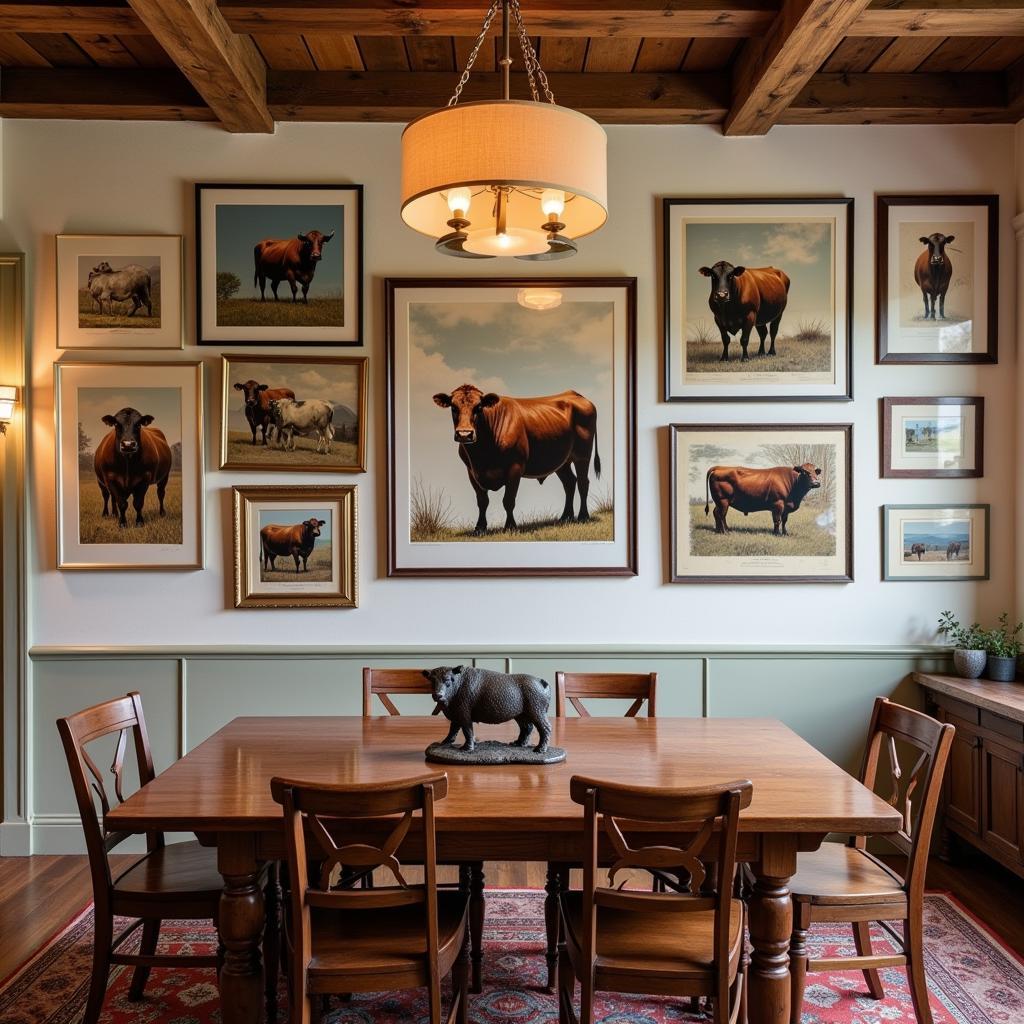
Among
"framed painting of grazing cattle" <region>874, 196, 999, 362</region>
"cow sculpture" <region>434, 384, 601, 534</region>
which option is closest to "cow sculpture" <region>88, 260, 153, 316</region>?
"cow sculpture" <region>434, 384, 601, 534</region>

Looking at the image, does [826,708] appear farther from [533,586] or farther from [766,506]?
[533,586]

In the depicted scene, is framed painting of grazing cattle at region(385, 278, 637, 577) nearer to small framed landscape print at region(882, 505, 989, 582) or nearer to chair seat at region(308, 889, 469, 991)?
small framed landscape print at region(882, 505, 989, 582)

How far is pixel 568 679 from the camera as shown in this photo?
336 cm

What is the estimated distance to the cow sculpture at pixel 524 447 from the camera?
4207 mm

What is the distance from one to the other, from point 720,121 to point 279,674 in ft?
10.5

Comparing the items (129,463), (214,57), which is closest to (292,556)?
(129,463)

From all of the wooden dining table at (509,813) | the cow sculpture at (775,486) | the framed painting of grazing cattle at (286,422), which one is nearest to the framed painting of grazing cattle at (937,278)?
the cow sculpture at (775,486)

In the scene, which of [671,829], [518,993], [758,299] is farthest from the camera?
[758,299]

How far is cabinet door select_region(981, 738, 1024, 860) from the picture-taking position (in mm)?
3465

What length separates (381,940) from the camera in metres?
2.22

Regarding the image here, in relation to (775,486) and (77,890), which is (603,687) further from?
(77,890)

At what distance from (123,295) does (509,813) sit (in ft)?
10.4

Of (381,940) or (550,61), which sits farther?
(550,61)

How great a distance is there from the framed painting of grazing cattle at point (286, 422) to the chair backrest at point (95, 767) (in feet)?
4.81
